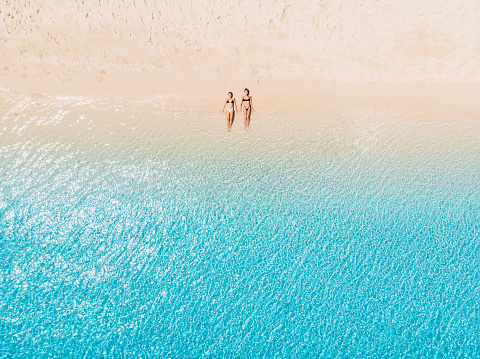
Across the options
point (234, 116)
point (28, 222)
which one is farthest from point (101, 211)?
point (234, 116)

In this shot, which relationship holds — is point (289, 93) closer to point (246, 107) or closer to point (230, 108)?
point (246, 107)

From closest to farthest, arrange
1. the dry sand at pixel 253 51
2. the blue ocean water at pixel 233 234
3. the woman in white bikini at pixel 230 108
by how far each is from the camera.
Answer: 1. the blue ocean water at pixel 233 234
2. the dry sand at pixel 253 51
3. the woman in white bikini at pixel 230 108

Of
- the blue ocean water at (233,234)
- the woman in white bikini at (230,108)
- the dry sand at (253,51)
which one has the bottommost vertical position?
the blue ocean water at (233,234)

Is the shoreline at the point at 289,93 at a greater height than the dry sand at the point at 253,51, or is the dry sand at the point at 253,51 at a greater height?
the dry sand at the point at 253,51

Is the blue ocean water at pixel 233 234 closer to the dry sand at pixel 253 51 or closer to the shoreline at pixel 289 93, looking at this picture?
the shoreline at pixel 289 93

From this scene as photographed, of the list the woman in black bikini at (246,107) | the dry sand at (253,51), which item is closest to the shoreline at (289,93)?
the dry sand at (253,51)
